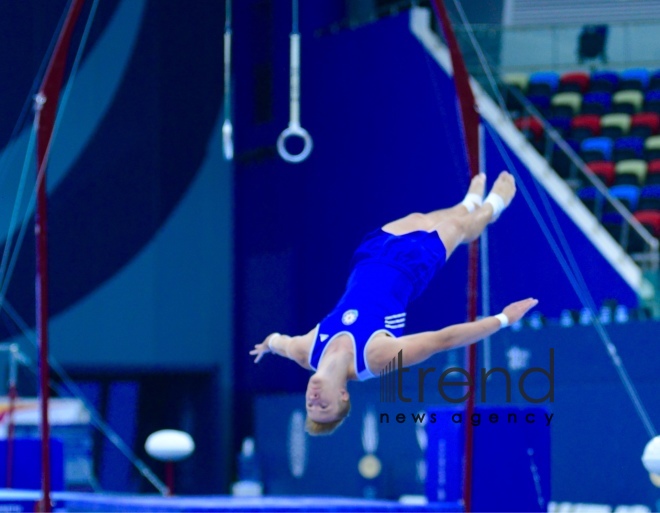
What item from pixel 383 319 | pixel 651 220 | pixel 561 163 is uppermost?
pixel 561 163

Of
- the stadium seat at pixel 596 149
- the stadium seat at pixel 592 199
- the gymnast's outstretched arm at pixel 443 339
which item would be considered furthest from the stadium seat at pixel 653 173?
the gymnast's outstretched arm at pixel 443 339

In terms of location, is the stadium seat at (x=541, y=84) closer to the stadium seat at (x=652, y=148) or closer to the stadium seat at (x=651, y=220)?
the stadium seat at (x=652, y=148)

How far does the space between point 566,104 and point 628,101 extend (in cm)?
60

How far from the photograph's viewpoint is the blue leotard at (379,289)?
6.07 meters

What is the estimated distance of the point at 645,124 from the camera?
12156 millimetres

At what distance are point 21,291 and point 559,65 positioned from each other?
5.77 meters

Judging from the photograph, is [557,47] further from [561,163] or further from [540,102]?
[561,163]

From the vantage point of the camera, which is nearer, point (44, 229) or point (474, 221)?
point (44, 229)

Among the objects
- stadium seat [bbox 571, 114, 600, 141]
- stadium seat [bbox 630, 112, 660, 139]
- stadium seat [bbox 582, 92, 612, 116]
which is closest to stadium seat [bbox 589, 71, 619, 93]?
stadium seat [bbox 582, 92, 612, 116]

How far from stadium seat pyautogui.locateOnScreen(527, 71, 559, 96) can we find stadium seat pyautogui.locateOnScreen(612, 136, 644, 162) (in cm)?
94

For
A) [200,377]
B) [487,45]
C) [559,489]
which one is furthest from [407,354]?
[200,377]

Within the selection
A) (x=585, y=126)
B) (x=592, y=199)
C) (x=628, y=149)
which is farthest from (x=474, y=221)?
(x=585, y=126)

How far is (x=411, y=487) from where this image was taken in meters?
11.6

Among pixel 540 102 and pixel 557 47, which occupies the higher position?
pixel 557 47
